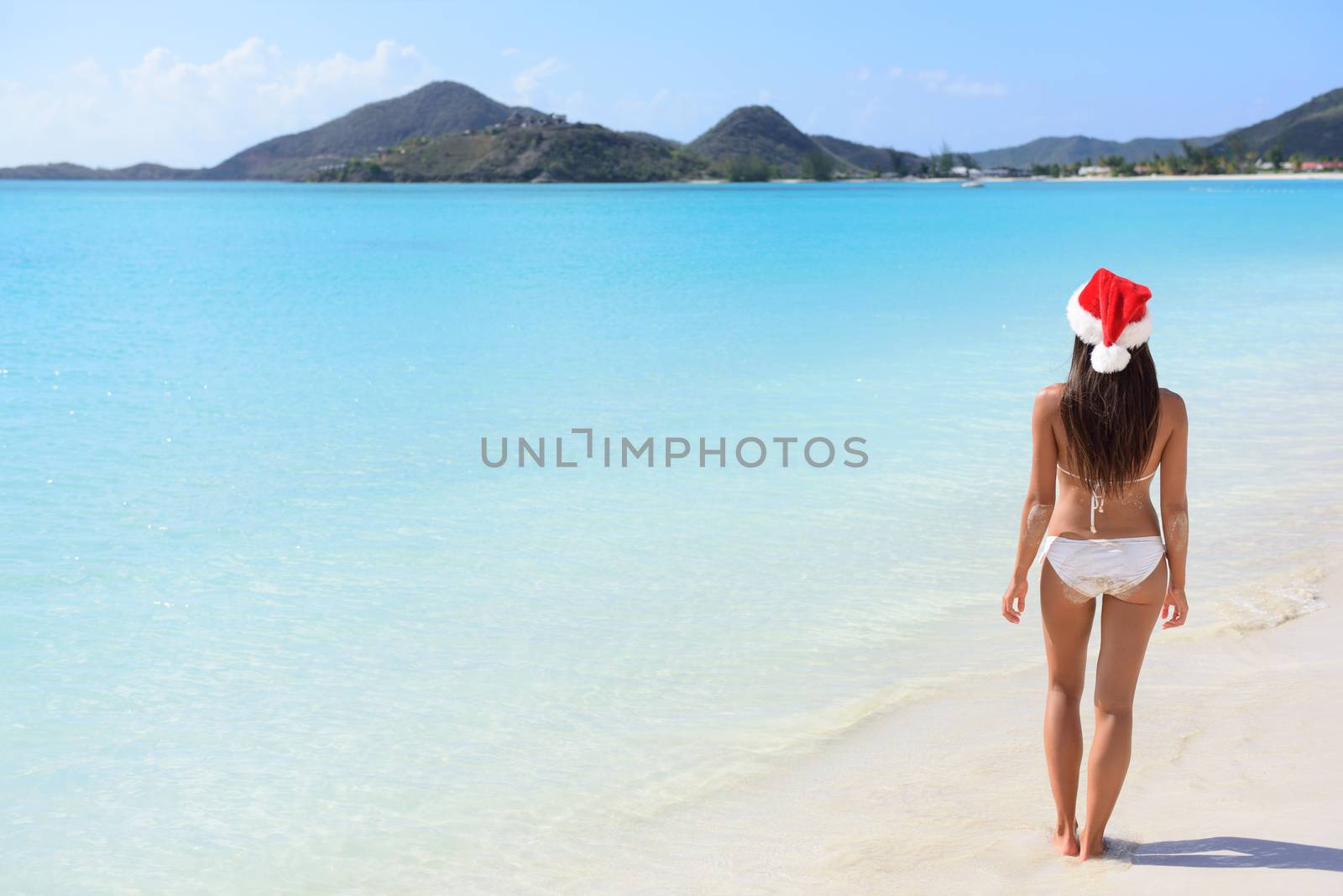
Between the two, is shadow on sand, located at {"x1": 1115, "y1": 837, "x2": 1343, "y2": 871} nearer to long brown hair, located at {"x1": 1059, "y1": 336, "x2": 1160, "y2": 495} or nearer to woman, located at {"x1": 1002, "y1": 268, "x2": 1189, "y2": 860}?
woman, located at {"x1": 1002, "y1": 268, "x2": 1189, "y2": 860}

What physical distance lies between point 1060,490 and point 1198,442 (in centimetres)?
684

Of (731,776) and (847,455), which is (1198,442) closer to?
(847,455)

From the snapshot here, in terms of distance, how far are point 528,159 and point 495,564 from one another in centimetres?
16868

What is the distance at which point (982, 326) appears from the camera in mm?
17125

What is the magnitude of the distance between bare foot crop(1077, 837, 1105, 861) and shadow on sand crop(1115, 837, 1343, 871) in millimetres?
64

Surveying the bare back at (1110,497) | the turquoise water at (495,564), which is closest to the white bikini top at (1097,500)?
the bare back at (1110,497)

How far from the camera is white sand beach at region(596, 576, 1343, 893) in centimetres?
323

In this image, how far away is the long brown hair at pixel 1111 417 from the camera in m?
2.92

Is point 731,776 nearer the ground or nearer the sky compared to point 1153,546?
nearer the ground

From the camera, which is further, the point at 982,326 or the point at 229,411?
the point at 982,326

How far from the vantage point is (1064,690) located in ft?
10.5

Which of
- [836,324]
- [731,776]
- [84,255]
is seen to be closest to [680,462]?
[731,776]

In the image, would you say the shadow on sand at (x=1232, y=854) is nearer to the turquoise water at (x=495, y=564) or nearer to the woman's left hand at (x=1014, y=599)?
the woman's left hand at (x=1014, y=599)

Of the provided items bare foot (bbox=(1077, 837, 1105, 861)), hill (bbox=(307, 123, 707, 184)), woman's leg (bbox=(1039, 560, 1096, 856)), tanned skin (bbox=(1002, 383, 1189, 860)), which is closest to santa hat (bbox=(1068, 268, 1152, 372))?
tanned skin (bbox=(1002, 383, 1189, 860))
